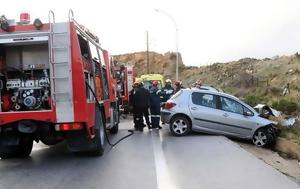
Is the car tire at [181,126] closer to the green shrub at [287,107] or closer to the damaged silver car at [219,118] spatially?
the damaged silver car at [219,118]

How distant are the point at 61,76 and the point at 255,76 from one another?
162 feet

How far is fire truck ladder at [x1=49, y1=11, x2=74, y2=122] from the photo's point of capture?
1043 centimetres

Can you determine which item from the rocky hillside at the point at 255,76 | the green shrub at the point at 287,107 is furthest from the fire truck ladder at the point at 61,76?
the rocky hillside at the point at 255,76

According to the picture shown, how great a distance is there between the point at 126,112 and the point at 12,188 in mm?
18127

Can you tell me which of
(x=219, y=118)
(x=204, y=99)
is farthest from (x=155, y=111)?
(x=219, y=118)

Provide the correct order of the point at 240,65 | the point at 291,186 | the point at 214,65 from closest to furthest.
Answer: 1. the point at 291,186
2. the point at 240,65
3. the point at 214,65

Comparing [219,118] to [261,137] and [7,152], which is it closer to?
[261,137]

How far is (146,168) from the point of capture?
10.0 metres

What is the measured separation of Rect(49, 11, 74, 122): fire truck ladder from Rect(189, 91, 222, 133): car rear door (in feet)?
19.1

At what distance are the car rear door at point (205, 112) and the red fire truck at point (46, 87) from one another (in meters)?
4.34

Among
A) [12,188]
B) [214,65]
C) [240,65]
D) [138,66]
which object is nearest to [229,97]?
[12,188]

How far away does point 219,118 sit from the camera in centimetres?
1531

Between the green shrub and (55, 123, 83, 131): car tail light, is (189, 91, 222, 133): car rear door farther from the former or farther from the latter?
the green shrub

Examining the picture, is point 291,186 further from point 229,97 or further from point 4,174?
point 229,97
